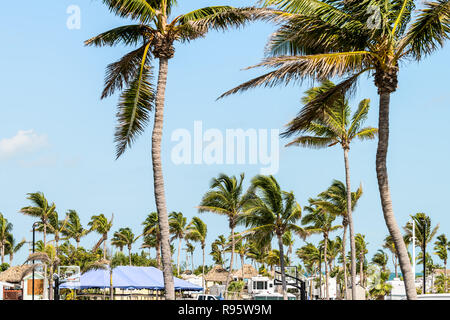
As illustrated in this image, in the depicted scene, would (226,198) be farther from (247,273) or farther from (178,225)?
(247,273)

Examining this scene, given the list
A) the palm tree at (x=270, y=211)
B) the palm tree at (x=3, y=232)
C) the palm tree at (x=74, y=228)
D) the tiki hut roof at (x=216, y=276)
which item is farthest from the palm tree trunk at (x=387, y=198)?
the palm tree at (x=3, y=232)

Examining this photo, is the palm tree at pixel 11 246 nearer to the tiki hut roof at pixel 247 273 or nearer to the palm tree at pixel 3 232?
the palm tree at pixel 3 232

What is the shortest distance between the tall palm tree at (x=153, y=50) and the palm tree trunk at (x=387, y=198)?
601cm

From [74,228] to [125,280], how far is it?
44.1 m

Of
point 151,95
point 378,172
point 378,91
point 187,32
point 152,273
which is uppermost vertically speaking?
point 187,32

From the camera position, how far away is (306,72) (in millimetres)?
14836

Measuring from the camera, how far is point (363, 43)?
15625 mm

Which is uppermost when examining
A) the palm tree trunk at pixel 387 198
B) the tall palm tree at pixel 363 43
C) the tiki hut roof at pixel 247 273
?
the tall palm tree at pixel 363 43

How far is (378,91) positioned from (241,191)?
39.5m

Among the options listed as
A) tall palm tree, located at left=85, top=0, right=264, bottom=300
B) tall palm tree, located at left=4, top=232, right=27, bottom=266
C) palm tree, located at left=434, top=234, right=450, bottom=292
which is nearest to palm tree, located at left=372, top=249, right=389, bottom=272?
palm tree, located at left=434, top=234, right=450, bottom=292

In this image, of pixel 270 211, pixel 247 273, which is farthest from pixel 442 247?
pixel 270 211

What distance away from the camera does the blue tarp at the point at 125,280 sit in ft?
154
